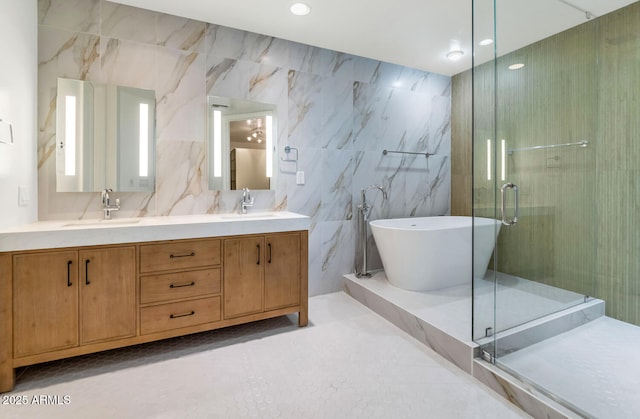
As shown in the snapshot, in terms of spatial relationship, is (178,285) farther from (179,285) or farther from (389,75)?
(389,75)

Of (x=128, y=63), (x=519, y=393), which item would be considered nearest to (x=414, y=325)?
(x=519, y=393)

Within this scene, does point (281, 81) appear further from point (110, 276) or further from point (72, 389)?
point (72, 389)

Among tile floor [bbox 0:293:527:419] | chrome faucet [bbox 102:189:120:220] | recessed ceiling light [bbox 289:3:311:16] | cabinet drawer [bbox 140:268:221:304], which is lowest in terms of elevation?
tile floor [bbox 0:293:527:419]

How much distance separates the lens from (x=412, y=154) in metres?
3.71

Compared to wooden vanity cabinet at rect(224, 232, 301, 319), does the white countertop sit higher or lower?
higher

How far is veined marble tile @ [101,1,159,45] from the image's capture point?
2.34 m

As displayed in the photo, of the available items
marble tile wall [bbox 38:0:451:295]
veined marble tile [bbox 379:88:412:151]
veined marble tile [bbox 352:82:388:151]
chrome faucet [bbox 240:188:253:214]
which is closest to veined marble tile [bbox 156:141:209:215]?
marble tile wall [bbox 38:0:451:295]

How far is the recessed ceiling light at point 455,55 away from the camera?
324 centimetres

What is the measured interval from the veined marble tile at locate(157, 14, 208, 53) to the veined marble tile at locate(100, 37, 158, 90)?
0.43 ft

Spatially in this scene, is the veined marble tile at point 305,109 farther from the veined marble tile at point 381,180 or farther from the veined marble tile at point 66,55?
the veined marble tile at point 66,55

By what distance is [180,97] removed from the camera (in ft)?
8.44

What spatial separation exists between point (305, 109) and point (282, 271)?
161 cm

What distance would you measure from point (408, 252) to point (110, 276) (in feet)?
7.38

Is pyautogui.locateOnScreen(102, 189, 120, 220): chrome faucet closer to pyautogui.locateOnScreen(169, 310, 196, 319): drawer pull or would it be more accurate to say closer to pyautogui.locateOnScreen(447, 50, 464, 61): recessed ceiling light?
pyautogui.locateOnScreen(169, 310, 196, 319): drawer pull
